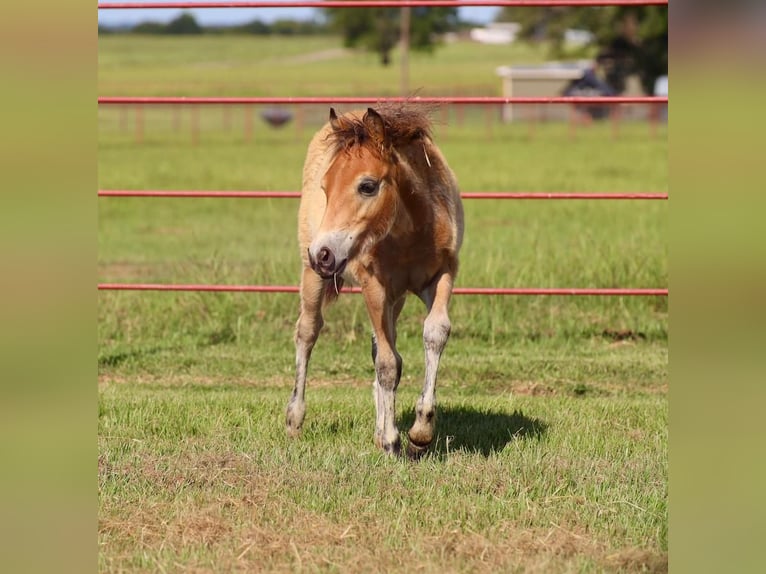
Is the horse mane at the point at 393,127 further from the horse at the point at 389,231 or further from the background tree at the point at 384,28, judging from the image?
the background tree at the point at 384,28

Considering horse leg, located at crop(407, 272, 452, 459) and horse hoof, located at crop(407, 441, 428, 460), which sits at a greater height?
horse leg, located at crop(407, 272, 452, 459)

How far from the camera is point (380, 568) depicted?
11.3ft

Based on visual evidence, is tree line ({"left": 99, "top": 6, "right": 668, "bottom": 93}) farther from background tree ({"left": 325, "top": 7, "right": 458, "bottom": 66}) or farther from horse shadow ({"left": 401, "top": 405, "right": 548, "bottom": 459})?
horse shadow ({"left": 401, "top": 405, "right": 548, "bottom": 459})

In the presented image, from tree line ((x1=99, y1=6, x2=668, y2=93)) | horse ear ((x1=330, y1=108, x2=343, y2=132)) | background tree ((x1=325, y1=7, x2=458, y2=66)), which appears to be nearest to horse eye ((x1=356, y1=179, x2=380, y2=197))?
horse ear ((x1=330, y1=108, x2=343, y2=132))

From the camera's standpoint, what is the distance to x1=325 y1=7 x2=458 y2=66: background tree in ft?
230

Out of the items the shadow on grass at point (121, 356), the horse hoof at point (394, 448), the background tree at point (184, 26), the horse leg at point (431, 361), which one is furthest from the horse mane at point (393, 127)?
the background tree at point (184, 26)

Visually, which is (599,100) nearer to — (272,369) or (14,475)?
(272,369)

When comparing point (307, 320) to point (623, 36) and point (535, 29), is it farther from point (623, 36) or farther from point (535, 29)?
point (535, 29)

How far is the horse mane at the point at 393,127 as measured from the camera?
467cm

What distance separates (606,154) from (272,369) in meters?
20.7

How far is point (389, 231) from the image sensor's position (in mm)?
4785

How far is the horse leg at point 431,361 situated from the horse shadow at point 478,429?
0.13 metres

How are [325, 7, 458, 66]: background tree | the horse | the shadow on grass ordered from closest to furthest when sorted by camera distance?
the horse
the shadow on grass
[325, 7, 458, 66]: background tree

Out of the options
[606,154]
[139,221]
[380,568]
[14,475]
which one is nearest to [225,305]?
[380,568]
